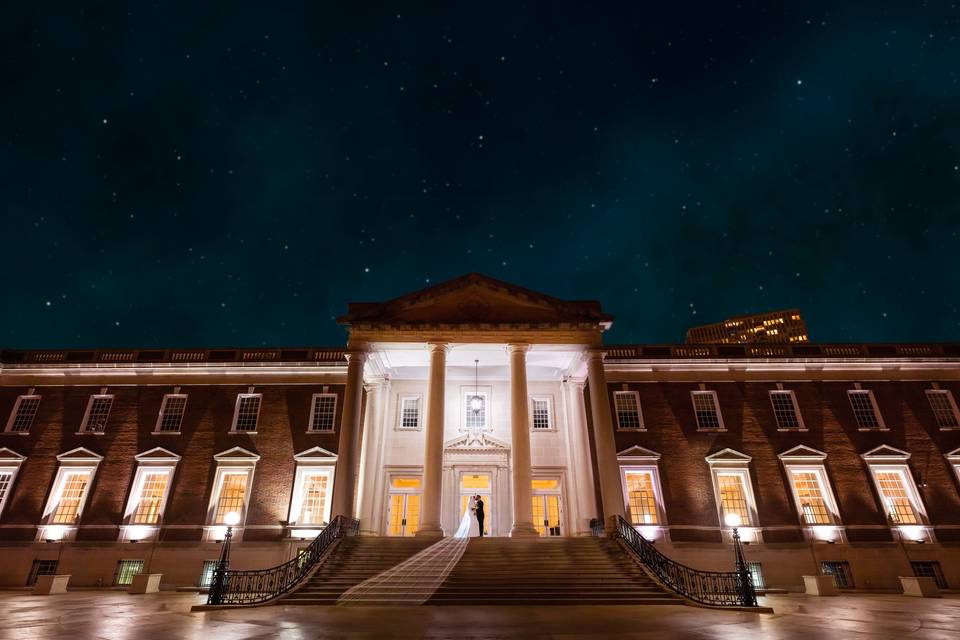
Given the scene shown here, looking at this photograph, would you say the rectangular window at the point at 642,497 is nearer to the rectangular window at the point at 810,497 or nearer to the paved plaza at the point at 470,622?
the rectangular window at the point at 810,497

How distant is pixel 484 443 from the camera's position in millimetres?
30516

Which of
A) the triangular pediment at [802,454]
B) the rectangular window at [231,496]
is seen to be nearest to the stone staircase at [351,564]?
the rectangular window at [231,496]

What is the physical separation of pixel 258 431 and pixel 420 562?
13.9m

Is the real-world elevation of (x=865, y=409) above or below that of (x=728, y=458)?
above

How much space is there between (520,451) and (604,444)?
3.95 m

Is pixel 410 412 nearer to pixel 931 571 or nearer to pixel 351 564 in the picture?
pixel 351 564

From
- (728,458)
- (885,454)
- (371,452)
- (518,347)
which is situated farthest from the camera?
(371,452)

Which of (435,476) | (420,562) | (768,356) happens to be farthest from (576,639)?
(768,356)

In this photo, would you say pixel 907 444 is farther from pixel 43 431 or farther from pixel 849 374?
pixel 43 431

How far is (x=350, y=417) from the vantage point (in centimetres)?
2536

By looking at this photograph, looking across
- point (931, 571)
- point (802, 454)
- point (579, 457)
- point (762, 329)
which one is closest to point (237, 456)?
point (579, 457)

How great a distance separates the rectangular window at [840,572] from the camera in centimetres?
2545

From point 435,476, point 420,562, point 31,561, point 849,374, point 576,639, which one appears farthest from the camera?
point 849,374

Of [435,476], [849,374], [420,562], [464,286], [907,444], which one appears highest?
[464,286]
